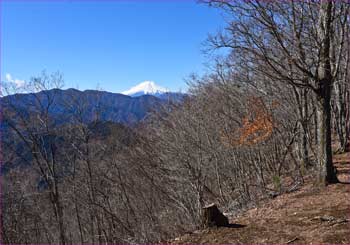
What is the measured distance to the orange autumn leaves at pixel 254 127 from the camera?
12.9m

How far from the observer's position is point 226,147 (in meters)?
14.6

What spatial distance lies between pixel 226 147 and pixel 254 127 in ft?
5.63

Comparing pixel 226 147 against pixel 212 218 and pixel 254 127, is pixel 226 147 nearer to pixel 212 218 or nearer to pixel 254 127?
pixel 254 127

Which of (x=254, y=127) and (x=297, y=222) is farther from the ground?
(x=254, y=127)

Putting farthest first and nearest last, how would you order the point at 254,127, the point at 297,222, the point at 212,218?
the point at 254,127 < the point at 212,218 < the point at 297,222

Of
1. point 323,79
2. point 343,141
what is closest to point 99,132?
point 343,141

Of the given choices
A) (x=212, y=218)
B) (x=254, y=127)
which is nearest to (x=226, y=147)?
(x=254, y=127)

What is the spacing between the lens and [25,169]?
21562mm

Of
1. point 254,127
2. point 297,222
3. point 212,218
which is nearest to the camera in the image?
point 297,222

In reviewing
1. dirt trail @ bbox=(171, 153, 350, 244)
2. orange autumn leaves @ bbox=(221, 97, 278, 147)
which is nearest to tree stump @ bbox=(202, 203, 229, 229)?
dirt trail @ bbox=(171, 153, 350, 244)

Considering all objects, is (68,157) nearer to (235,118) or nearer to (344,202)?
(235,118)

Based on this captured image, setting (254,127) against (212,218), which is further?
(254,127)

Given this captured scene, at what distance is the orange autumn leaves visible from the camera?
12.9 meters

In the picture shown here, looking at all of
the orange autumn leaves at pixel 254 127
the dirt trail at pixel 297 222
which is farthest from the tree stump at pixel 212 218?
the orange autumn leaves at pixel 254 127
